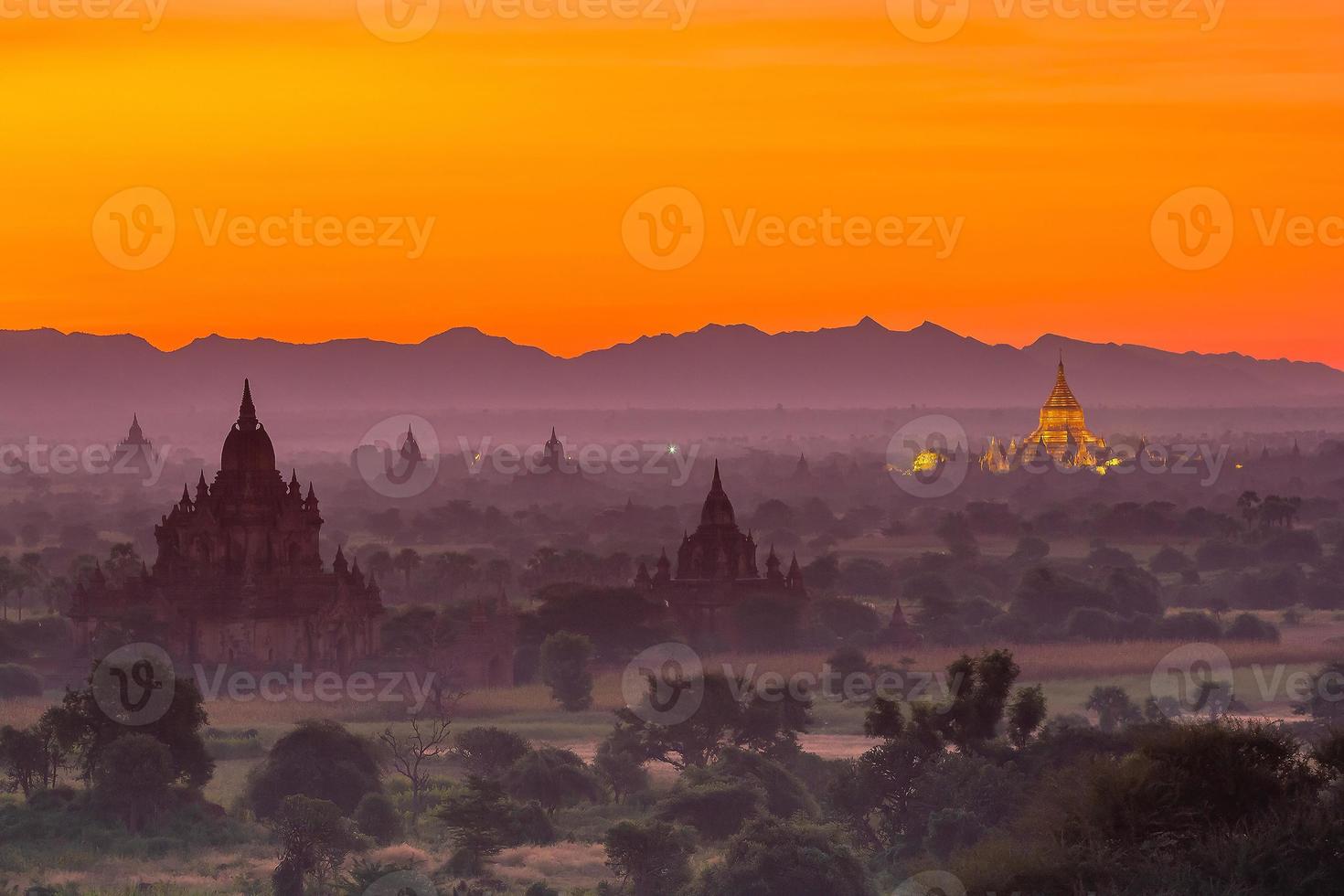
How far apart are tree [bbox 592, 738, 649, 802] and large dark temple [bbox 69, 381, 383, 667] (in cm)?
2295

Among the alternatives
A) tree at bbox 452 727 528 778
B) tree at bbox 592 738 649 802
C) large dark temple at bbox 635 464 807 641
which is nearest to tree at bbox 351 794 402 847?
tree at bbox 592 738 649 802

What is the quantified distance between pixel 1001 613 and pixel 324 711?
40.9 metres

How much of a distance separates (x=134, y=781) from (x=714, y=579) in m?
41.6

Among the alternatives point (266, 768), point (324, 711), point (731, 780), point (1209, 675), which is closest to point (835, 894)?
point (731, 780)

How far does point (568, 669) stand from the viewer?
83000mm

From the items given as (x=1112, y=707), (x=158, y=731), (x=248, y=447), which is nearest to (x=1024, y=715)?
(x=1112, y=707)

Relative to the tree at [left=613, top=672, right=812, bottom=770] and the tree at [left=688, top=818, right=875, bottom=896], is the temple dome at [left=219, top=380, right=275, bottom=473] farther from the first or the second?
the tree at [left=688, top=818, right=875, bottom=896]

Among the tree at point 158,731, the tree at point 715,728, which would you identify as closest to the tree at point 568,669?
the tree at point 715,728

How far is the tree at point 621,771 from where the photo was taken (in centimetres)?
6369

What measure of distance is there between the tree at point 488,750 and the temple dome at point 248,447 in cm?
2470

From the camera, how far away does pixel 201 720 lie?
2598 inches

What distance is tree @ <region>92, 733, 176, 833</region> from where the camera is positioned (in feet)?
193

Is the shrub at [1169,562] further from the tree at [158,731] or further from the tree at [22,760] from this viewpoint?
the tree at [22,760]

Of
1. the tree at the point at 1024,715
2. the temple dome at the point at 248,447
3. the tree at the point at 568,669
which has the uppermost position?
the temple dome at the point at 248,447
